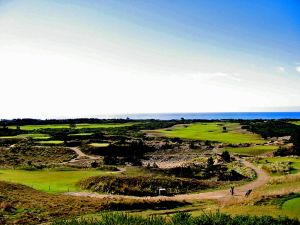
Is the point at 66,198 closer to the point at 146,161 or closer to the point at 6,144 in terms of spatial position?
the point at 146,161

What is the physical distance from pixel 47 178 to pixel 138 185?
13.7 m

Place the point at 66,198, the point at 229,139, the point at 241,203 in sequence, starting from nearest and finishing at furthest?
the point at 241,203
the point at 66,198
the point at 229,139

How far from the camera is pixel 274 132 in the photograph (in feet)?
436

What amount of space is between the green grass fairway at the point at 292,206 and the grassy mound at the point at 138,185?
1811 centimetres

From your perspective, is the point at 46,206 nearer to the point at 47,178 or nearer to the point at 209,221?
the point at 209,221

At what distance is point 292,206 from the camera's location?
104 ft

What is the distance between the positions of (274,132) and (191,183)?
8638 cm

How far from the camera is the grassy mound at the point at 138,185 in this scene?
49.3 metres

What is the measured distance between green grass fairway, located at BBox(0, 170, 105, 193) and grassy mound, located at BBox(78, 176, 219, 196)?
95.5 inches

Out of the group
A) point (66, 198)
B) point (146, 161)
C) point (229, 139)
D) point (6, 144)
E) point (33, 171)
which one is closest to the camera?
point (66, 198)

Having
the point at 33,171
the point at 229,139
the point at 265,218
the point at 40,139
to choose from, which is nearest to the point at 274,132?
the point at 229,139

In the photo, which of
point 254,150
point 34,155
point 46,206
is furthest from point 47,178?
point 254,150

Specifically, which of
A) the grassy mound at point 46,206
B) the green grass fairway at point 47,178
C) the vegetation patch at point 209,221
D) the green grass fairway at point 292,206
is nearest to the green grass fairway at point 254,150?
the green grass fairway at point 47,178

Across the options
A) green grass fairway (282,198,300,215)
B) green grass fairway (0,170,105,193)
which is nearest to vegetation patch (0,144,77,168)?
green grass fairway (0,170,105,193)
